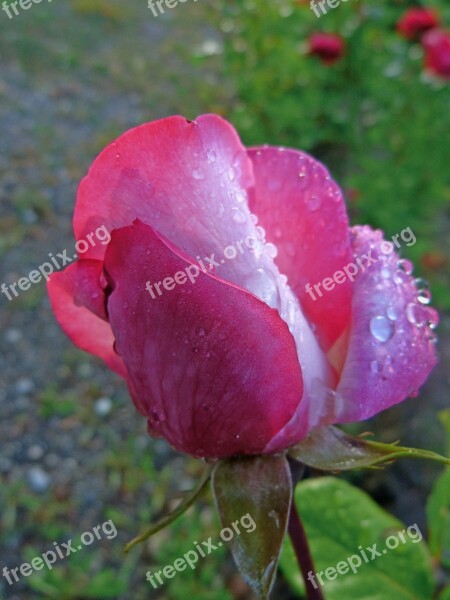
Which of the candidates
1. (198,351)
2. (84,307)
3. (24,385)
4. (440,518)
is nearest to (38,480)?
(24,385)

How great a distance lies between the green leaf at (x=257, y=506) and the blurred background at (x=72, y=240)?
90 cm

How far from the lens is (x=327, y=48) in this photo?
1.81 m

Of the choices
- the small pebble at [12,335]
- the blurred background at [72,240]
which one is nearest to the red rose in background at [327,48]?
the blurred background at [72,240]

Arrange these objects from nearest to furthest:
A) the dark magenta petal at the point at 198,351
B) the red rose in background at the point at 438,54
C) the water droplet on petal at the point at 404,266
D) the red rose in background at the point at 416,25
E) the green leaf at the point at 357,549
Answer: the dark magenta petal at the point at 198,351 → the water droplet on petal at the point at 404,266 → the green leaf at the point at 357,549 → the red rose in background at the point at 438,54 → the red rose in background at the point at 416,25

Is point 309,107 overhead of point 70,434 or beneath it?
overhead

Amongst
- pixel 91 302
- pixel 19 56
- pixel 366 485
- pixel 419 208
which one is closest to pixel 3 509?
pixel 366 485

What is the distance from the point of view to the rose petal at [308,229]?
1.52 ft

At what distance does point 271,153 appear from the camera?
0.51 m

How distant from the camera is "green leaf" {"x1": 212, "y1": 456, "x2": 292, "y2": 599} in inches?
16.6

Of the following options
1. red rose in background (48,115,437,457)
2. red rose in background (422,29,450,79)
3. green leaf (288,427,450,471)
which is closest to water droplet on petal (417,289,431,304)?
red rose in background (48,115,437,457)

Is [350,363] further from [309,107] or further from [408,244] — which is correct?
[309,107]

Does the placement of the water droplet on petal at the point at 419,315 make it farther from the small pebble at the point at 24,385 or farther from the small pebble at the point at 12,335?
the small pebble at the point at 12,335

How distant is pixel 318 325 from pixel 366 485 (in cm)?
109

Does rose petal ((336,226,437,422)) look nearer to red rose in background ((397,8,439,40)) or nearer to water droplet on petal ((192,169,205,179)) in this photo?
water droplet on petal ((192,169,205,179))
